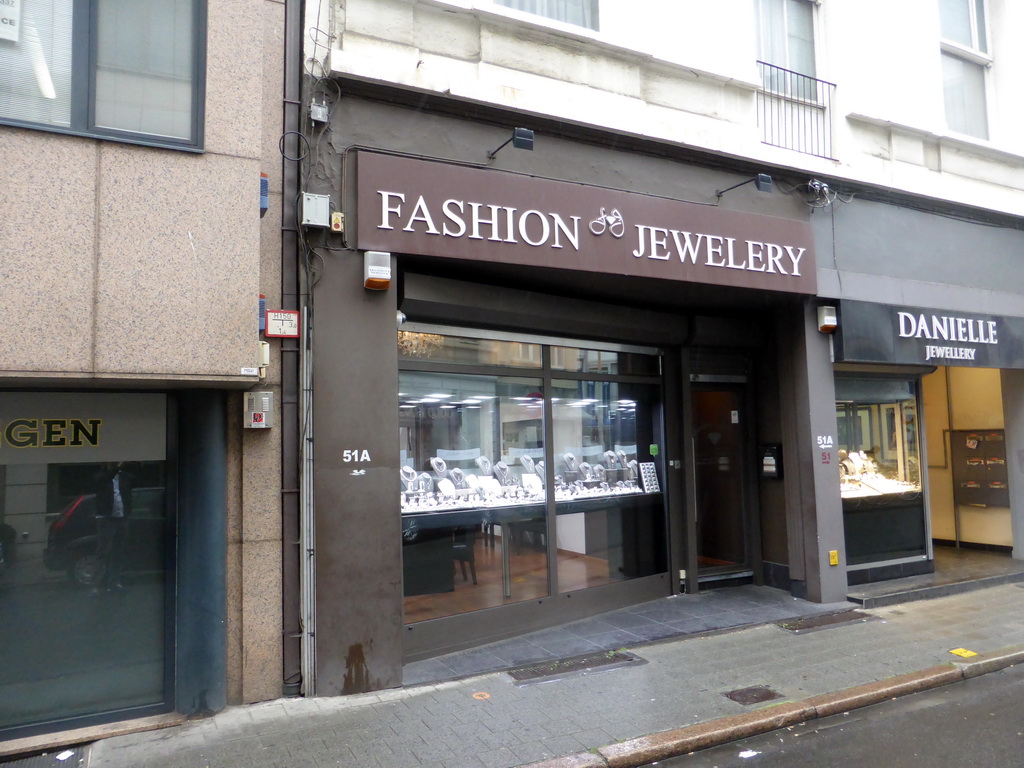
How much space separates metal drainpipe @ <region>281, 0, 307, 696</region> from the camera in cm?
575

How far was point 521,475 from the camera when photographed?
308 inches

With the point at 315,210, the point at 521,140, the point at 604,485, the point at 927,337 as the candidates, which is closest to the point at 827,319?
the point at 927,337

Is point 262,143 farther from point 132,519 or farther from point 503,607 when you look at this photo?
point 503,607

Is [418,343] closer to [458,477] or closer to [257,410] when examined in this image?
[458,477]

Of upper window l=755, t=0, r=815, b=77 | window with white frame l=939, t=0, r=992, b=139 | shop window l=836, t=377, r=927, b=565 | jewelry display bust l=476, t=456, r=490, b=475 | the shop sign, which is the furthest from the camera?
window with white frame l=939, t=0, r=992, b=139

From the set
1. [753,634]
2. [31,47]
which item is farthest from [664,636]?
[31,47]

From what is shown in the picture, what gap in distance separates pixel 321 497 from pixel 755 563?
19.7 ft

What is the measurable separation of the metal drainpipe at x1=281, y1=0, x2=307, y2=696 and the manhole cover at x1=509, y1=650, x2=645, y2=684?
1870mm

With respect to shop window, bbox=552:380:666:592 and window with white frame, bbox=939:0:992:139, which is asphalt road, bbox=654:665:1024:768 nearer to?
shop window, bbox=552:380:666:592

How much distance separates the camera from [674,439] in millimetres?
9141

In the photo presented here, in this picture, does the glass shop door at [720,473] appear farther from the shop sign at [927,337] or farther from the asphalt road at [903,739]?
the asphalt road at [903,739]

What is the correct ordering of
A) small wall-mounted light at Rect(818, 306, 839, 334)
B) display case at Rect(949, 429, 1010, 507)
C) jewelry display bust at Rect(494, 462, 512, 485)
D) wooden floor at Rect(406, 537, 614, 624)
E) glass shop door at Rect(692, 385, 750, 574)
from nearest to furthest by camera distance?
1. wooden floor at Rect(406, 537, 614, 624)
2. jewelry display bust at Rect(494, 462, 512, 485)
3. small wall-mounted light at Rect(818, 306, 839, 334)
4. glass shop door at Rect(692, 385, 750, 574)
5. display case at Rect(949, 429, 1010, 507)

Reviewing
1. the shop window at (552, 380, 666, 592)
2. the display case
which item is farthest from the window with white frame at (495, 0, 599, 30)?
the display case

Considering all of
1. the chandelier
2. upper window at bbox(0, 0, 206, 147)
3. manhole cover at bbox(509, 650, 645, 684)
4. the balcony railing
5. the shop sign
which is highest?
the balcony railing
